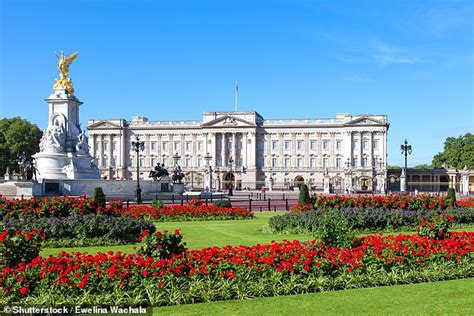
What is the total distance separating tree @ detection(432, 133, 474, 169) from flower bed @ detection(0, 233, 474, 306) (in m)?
103

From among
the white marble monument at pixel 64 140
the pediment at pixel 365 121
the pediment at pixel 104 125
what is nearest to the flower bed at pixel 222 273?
the white marble monument at pixel 64 140

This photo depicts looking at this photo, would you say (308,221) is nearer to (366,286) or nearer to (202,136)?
(366,286)

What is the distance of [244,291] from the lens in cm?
1007

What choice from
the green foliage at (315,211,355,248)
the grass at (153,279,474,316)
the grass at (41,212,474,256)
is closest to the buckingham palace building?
the grass at (41,212,474,256)

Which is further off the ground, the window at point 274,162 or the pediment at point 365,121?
the pediment at point 365,121

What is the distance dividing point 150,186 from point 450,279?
4203 centimetres

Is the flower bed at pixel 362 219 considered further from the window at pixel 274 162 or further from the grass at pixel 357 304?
the window at pixel 274 162

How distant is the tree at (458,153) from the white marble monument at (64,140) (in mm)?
84409

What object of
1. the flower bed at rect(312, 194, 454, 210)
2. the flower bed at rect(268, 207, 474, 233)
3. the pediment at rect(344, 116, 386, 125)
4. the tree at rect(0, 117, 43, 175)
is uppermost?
the pediment at rect(344, 116, 386, 125)

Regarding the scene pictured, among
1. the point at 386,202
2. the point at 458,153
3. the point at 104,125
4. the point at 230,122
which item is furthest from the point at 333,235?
the point at 458,153

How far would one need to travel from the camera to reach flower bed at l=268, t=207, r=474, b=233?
2038cm

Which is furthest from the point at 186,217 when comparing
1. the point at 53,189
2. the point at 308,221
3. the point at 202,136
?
the point at 202,136

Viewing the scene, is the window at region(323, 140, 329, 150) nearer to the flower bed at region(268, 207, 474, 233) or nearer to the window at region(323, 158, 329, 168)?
the window at region(323, 158, 329, 168)

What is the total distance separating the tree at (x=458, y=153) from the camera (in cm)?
11044
